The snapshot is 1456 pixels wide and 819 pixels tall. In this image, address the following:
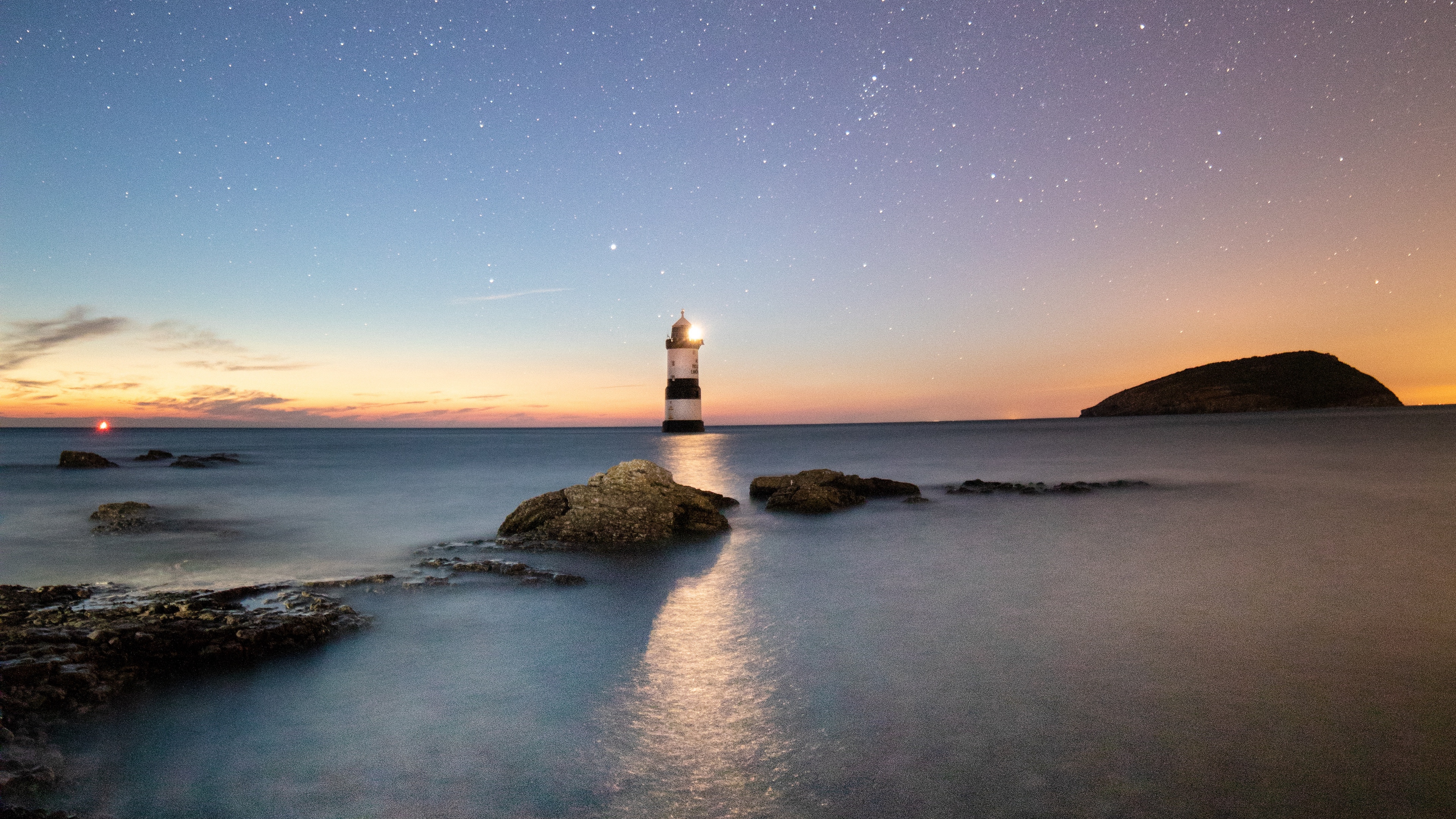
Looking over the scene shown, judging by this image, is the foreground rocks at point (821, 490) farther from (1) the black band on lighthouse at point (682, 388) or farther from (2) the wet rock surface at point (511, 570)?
(1) the black band on lighthouse at point (682, 388)

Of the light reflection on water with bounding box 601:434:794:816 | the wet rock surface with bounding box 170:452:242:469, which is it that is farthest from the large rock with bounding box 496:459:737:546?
the wet rock surface with bounding box 170:452:242:469

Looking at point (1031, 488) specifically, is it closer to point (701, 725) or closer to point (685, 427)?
point (701, 725)

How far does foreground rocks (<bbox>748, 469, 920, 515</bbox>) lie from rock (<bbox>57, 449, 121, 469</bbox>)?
106 feet

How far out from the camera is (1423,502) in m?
15.9

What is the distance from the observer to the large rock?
11.3 metres

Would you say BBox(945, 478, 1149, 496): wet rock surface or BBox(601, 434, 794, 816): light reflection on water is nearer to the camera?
BBox(601, 434, 794, 816): light reflection on water

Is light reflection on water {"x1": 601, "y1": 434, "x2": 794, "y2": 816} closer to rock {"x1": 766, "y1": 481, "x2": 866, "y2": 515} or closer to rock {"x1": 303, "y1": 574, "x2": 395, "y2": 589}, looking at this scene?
rock {"x1": 303, "y1": 574, "x2": 395, "y2": 589}

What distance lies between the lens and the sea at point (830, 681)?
360cm

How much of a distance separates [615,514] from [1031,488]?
42.7 ft

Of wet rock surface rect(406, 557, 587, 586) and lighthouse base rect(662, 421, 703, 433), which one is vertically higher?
lighthouse base rect(662, 421, 703, 433)

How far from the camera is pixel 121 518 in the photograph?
46.8 ft

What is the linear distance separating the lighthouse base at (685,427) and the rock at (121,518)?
39.7m

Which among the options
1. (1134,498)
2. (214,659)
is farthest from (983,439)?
(214,659)

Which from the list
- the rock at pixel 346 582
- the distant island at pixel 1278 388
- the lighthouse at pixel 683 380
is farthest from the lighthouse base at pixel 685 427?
the distant island at pixel 1278 388
